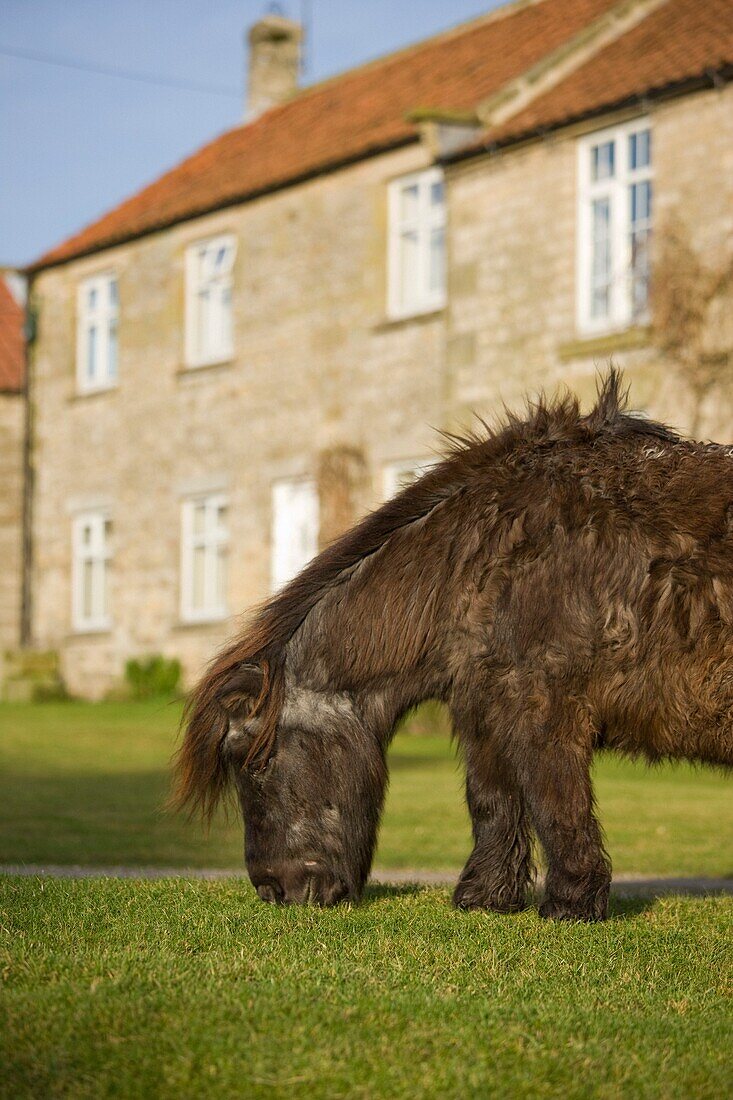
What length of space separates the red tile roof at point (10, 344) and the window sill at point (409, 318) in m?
11.9

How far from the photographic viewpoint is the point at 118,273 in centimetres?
2958

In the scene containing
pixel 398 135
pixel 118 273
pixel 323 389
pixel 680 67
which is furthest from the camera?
pixel 118 273

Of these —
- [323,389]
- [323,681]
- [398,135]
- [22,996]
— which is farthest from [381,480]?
[22,996]

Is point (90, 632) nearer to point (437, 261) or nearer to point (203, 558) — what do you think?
point (203, 558)

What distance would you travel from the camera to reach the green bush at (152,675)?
90.4 ft

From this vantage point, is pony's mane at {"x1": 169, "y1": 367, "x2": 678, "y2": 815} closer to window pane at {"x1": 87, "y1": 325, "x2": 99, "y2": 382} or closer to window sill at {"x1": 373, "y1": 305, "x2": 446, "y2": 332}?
window sill at {"x1": 373, "y1": 305, "x2": 446, "y2": 332}

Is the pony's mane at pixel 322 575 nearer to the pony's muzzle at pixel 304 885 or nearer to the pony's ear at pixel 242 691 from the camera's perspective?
the pony's ear at pixel 242 691

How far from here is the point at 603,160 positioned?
66.9 ft

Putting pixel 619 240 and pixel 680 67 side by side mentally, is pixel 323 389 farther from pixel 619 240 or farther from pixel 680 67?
pixel 680 67

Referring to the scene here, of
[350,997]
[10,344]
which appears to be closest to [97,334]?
[10,344]

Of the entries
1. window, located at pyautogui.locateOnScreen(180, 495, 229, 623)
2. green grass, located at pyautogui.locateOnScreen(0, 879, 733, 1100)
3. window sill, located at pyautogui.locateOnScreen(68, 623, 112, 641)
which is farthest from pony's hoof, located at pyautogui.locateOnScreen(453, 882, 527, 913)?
window sill, located at pyautogui.locateOnScreen(68, 623, 112, 641)

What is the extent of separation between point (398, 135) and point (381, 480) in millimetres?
4841

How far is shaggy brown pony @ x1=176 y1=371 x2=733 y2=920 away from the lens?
6090 millimetres

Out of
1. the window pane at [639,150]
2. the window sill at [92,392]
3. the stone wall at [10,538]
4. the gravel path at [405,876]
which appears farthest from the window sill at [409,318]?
the gravel path at [405,876]
